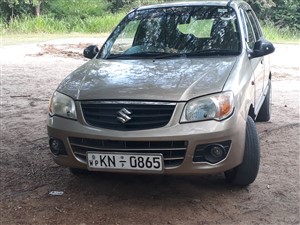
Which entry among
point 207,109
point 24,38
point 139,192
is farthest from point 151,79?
point 24,38

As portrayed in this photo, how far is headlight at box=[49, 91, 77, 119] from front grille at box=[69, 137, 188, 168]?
0.82 ft

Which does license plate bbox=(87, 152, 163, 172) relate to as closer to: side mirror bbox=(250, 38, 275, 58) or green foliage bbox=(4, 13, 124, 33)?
side mirror bbox=(250, 38, 275, 58)

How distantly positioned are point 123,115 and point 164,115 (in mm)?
310

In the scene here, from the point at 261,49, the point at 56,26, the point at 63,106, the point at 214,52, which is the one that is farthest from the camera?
the point at 56,26

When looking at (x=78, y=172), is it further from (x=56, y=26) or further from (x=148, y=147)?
(x=56, y=26)

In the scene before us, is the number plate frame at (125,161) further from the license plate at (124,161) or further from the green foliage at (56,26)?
the green foliage at (56,26)

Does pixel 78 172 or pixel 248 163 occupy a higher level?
pixel 248 163

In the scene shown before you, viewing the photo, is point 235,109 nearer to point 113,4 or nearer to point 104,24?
point 104,24

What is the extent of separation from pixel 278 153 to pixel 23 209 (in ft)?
9.20

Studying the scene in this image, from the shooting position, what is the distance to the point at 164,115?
3.17 meters

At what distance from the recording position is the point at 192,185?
3.86 m

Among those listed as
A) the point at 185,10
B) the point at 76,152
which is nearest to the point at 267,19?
the point at 185,10

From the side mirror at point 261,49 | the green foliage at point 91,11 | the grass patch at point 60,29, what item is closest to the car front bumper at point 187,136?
the side mirror at point 261,49

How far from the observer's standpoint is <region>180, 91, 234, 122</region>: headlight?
3.17 m
